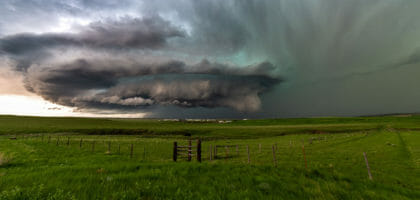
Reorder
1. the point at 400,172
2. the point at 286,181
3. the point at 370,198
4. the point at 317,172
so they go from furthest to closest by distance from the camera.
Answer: the point at 400,172 < the point at 317,172 < the point at 286,181 < the point at 370,198

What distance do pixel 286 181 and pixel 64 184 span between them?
9518mm

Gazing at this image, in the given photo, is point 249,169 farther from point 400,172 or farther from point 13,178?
point 400,172

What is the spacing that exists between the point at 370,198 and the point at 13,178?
15.1m

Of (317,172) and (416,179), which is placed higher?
(317,172)

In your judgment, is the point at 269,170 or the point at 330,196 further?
the point at 269,170

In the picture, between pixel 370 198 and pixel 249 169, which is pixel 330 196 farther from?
pixel 249 169

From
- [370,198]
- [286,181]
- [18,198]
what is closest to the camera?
[18,198]

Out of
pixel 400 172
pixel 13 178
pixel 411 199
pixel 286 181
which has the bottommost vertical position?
pixel 400 172

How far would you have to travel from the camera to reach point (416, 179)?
14.9 meters

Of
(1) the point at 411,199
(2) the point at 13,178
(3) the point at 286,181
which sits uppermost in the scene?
(2) the point at 13,178

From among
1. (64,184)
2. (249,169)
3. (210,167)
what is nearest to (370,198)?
(249,169)

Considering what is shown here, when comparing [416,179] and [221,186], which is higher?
[221,186]

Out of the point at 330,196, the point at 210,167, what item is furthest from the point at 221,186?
the point at 330,196

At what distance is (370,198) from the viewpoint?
7.64 meters
